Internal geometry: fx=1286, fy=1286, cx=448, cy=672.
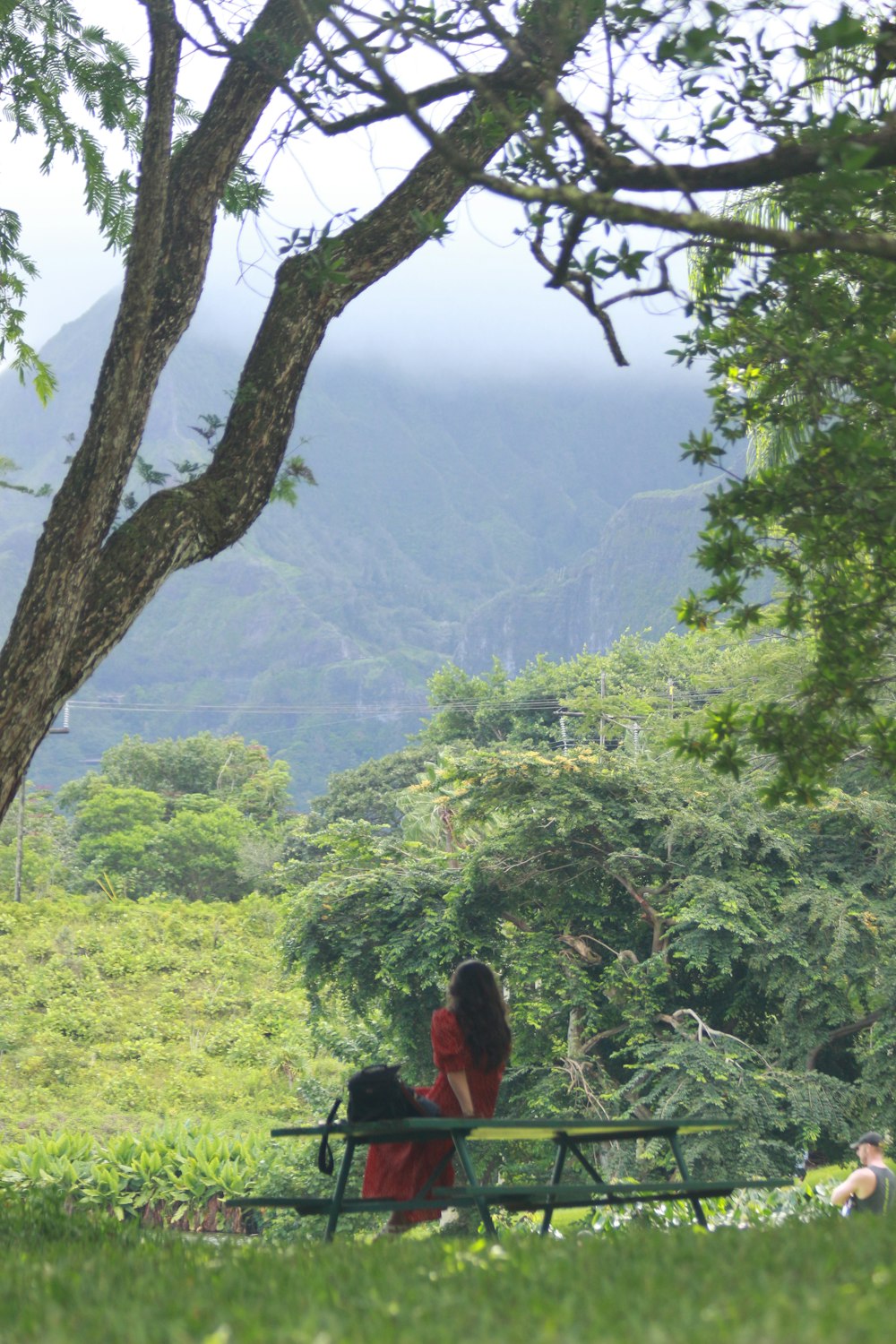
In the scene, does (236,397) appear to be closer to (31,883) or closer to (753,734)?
(753,734)

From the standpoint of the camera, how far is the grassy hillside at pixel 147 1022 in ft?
75.7

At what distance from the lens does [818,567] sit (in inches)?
185

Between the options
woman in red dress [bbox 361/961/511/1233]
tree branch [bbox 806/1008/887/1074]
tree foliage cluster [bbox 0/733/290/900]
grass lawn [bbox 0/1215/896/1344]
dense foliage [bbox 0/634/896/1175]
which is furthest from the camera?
tree foliage cluster [bbox 0/733/290/900]

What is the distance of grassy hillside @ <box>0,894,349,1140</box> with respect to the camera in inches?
909

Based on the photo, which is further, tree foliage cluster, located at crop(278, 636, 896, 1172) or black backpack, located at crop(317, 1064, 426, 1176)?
tree foliage cluster, located at crop(278, 636, 896, 1172)

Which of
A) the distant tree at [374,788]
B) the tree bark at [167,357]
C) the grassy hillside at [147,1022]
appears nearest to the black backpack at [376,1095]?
the tree bark at [167,357]

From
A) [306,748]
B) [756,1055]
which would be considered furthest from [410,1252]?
[306,748]

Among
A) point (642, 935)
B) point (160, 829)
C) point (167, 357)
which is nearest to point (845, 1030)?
point (642, 935)

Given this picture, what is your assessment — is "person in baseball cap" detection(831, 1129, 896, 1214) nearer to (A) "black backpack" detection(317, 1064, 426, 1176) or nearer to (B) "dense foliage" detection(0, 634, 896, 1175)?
(A) "black backpack" detection(317, 1064, 426, 1176)

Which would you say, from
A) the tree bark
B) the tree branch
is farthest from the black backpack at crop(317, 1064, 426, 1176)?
the tree branch

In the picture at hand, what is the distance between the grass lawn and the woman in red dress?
57.7 inches

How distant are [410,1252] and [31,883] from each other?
41939mm

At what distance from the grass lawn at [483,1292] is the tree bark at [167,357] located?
6.76 ft

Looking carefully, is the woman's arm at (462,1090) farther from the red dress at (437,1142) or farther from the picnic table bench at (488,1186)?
the picnic table bench at (488,1186)
